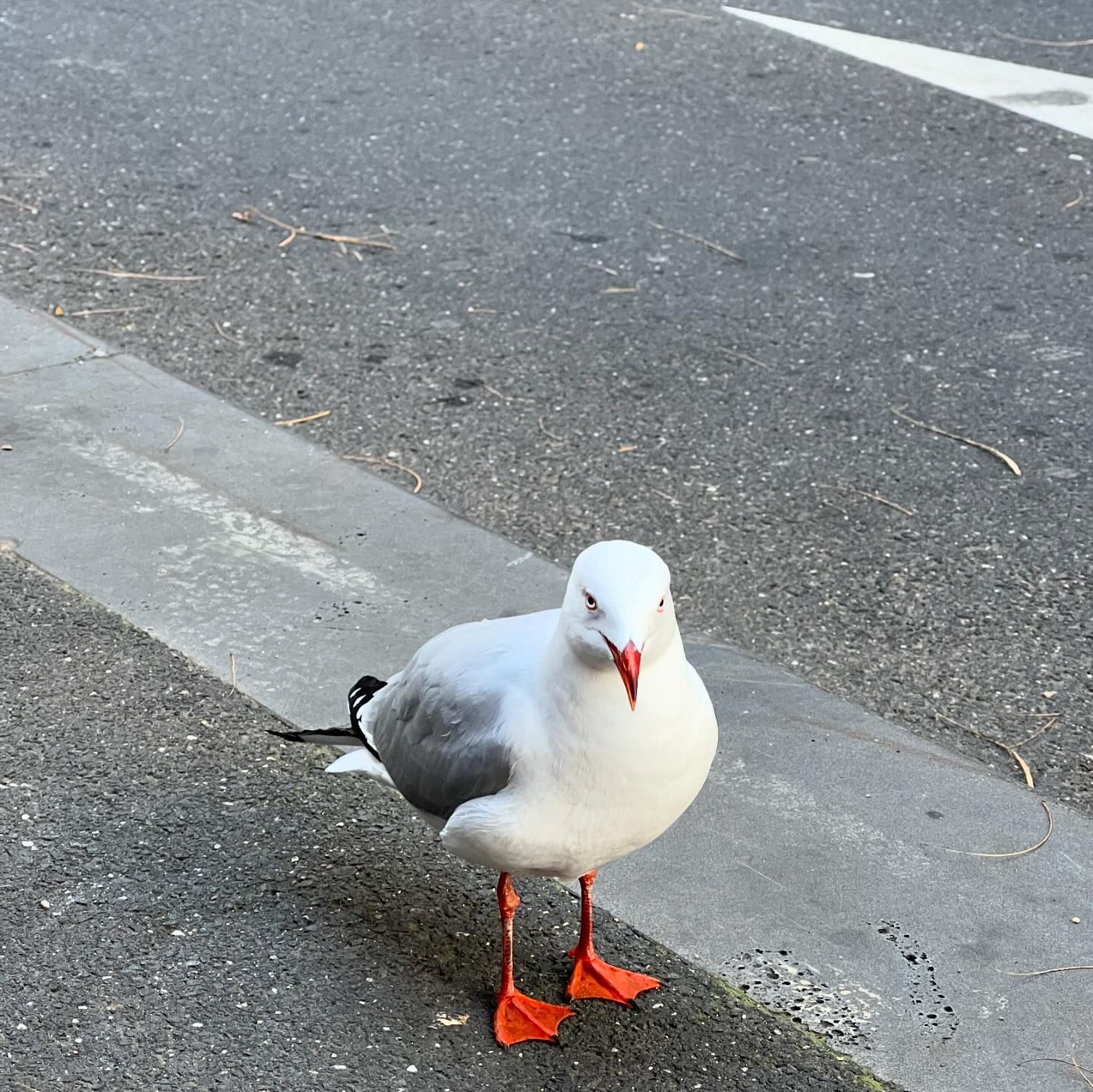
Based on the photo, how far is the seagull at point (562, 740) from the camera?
7.72 ft

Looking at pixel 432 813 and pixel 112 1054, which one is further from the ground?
pixel 432 813

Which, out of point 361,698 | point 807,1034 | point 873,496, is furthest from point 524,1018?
point 873,496

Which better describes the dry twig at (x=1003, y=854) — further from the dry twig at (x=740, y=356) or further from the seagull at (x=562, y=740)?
the dry twig at (x=740, y=356)

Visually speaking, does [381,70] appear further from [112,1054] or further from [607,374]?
[112,1054]

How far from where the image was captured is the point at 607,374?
16.9ft

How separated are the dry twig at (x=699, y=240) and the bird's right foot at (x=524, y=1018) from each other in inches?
148

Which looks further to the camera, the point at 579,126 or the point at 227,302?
the point at 579,126

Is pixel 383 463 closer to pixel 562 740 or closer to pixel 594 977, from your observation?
pixel 594 977

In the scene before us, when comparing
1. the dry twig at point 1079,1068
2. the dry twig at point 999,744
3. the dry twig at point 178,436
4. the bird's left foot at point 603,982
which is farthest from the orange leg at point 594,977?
the dry twig at point 178,436

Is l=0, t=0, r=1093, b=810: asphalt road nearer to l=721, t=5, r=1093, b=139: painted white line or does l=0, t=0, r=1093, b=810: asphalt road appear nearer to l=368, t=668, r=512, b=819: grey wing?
l=721, t=5, r=1093, b=139: painted white line

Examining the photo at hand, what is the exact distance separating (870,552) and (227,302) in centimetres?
258

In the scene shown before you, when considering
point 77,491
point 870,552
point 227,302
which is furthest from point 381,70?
point 870,552

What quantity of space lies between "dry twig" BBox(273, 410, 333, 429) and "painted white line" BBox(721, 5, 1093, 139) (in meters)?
3.89

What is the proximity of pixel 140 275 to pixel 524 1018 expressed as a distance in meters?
3.82
